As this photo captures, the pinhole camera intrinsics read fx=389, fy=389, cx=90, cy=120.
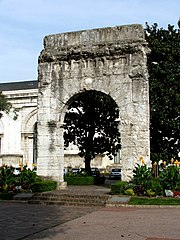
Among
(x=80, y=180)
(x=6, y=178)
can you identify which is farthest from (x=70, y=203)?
(x=80, y=180)

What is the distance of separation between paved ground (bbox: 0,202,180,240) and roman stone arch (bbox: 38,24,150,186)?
175 inches

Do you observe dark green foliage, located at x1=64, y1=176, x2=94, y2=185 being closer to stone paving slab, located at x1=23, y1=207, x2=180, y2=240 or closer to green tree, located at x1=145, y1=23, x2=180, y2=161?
green tree, located at x1=145, y1=23, x2=180, y2=161

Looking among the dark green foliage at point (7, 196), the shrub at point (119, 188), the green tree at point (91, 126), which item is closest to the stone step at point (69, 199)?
the shrub at point (119, 188)

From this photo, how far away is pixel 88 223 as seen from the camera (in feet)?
34.4

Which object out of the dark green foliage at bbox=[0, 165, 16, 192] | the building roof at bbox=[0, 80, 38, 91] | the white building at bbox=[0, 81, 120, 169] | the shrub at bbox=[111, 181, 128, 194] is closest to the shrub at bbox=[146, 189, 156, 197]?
the shrub at bbox=[111, 181, 128, 194]

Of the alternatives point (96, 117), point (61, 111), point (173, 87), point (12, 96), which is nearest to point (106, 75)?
point (61, 111)

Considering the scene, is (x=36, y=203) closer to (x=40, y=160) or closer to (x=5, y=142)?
(x=40, y=160)

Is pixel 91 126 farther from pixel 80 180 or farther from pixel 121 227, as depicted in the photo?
pixel 121 227

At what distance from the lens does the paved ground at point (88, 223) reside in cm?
877

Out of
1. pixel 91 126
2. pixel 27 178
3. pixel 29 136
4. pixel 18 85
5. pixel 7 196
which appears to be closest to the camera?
pixel 7 196

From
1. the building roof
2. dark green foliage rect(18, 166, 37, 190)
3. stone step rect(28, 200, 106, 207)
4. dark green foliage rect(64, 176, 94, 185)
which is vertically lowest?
stone step rect(28, 200, 106, 207)

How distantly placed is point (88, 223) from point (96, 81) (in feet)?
29.5

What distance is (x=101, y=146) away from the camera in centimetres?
2691

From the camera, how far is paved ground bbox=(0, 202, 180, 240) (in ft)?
28.8
